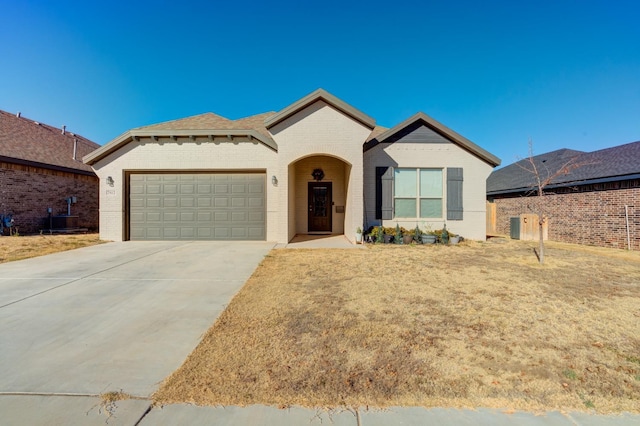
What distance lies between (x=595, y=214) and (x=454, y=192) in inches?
212

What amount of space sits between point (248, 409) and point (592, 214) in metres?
14.1

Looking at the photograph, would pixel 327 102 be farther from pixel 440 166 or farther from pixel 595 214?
pixel 595 214

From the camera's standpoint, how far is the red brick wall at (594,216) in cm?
948

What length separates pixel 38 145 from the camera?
14.0 metres

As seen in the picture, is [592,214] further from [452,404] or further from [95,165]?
[95,165]

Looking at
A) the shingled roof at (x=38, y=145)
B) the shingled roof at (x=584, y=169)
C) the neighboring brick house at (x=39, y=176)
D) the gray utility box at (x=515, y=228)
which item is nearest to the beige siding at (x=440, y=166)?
the shingled roof at (x=584, y=169)

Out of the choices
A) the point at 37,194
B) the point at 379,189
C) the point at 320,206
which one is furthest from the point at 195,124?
the point at 379,189

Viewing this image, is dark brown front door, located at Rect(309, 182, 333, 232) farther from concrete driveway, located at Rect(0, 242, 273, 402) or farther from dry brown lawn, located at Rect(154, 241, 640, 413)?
dry brown lawn, located at Rect(154, 241, 640, 413)

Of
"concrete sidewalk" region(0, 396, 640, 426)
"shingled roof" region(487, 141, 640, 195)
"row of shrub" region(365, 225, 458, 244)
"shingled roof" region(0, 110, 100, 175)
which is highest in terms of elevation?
"shingled roof" region(0, 110, 100, 175)

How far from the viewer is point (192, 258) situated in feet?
24.1

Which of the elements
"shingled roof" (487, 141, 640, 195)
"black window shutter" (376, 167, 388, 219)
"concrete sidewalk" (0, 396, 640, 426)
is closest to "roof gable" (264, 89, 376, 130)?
"black window shutter" (376, 167, 388, 219)

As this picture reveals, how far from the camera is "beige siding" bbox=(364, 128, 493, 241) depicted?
419 inches

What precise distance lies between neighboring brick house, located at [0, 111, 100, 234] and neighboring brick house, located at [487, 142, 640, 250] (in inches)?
869

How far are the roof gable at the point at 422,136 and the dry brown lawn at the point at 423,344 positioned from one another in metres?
6.08
